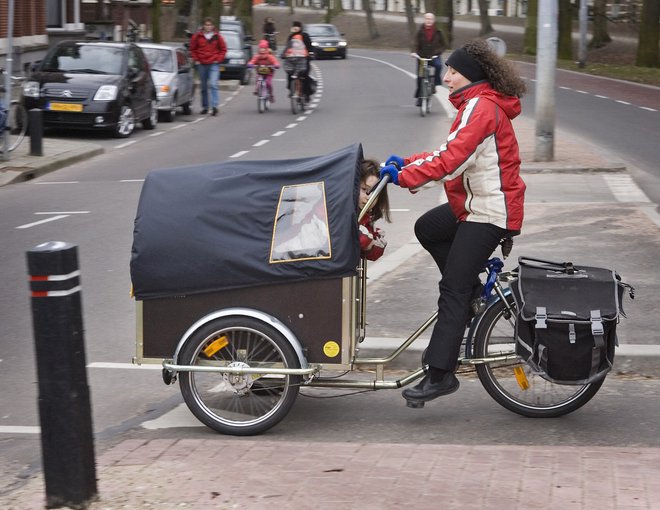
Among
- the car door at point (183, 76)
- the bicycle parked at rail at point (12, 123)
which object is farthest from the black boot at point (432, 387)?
the car door at point (183, 76)

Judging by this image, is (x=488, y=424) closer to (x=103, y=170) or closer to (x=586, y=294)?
(x=586, y=294)

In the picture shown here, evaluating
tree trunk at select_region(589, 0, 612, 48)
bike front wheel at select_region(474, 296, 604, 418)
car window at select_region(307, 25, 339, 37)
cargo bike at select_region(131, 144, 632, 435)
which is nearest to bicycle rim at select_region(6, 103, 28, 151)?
cargo bike at select_region(131, 144, 632, 435)

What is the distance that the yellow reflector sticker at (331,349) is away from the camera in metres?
5.38

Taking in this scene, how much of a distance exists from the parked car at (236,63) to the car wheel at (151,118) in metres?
14.0

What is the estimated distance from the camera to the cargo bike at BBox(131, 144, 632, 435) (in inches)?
209

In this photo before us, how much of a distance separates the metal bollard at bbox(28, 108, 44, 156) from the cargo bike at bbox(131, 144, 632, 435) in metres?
12.3

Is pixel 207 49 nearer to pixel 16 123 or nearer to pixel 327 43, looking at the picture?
pixel 16 123

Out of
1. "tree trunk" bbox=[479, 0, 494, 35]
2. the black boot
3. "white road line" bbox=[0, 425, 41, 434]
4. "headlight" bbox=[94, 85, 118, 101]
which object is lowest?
"white road line" bbox=[0, 425, 41, 434]

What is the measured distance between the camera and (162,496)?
4.41 m

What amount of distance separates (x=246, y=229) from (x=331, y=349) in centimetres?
69

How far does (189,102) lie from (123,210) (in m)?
14.1

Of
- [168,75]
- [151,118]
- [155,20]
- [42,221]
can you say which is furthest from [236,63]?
[42,221]

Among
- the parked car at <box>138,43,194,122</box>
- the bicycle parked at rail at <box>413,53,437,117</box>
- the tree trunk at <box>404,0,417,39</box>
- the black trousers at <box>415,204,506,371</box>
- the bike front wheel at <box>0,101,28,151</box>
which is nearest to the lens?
the black trousers at <box>415,204,506,371</box>

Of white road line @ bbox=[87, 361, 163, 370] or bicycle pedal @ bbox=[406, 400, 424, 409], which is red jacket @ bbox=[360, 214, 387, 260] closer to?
bicycle pedal @ bbox=[406, 400, 424, 409]
